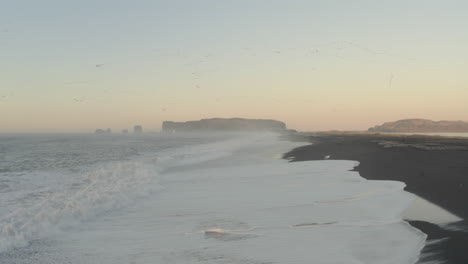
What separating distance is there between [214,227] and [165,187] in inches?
275

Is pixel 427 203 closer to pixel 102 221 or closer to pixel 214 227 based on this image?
pixel 214 227

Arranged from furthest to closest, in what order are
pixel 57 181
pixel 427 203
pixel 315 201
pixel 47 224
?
pixel 57 181 < pixel 315 201 < pixel 427 203 < pixel 47 224

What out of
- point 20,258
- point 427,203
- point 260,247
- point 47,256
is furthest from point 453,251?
point 20,258

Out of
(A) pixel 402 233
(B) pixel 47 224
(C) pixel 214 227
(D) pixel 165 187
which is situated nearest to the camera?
(A) pixel 402 233

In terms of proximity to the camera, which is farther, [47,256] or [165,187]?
[165,187]

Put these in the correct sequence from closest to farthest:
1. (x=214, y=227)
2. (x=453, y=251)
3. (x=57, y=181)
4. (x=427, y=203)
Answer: (x=453, y=251) → (x=214, y=227) → (x=427, y=203) → (x=57, y=181)

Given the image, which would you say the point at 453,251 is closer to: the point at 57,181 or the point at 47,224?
the point at 47,224

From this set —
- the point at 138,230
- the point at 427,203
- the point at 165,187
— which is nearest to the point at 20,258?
the point at 138,230

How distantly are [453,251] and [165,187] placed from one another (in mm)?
10611

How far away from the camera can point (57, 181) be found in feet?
51.5

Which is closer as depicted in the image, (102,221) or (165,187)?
(102,221)

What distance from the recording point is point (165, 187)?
13820 mm

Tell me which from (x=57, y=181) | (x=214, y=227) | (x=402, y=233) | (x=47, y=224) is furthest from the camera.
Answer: (x=57, y=181)

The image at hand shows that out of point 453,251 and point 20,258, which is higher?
point 453,251
